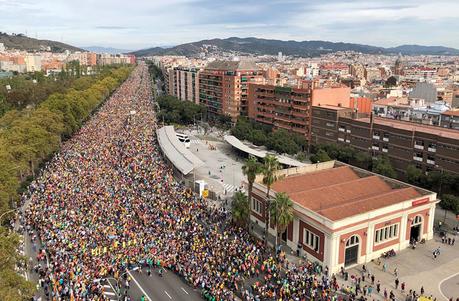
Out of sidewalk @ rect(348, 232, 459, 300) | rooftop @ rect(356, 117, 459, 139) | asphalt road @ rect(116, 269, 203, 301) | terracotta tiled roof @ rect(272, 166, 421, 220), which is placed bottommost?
sidewalk @ rect(348, 232, 459, 300)

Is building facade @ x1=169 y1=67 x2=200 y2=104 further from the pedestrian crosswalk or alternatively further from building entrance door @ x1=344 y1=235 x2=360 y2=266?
building entrance door @ x1=344 y1=235 x2=360 y2=266

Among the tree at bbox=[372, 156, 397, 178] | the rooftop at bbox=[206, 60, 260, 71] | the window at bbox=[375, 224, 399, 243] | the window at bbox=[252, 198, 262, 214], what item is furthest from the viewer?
the rooftop at bbox=[206, 60, 260, 71]

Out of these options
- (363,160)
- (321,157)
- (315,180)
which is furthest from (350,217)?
(321,157)

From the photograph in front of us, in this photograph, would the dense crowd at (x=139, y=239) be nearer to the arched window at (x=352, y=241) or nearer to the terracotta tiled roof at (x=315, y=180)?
the arched window at (x=352, y=241)

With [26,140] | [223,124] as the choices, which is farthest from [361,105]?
[26,140]

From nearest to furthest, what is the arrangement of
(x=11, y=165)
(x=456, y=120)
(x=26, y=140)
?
1. (x=11, y=165)
2. (x=26, y=140)
3. (x=456, y=120)

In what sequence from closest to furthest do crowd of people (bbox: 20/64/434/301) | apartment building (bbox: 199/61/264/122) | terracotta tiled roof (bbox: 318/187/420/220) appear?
crowd of people (bbox: 20/64/434/301) → terracotta tiled roof (bbox: 318/187/420/220) → apartment building (bbox: 199/61/264/122)

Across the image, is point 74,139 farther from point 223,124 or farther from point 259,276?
point 259,276

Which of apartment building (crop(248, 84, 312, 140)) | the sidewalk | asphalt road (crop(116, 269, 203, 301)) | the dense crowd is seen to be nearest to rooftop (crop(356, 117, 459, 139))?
apartment building (crop(248, 84, 312, 140))

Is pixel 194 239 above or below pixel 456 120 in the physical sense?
below
